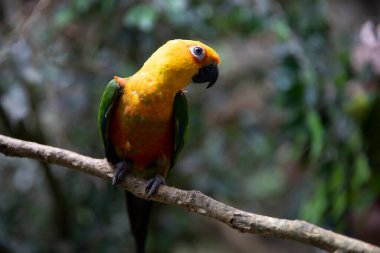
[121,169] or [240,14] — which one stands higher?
[240,14]

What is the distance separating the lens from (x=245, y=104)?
14.2ft

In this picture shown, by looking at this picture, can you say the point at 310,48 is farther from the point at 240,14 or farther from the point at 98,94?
the point at 98,94

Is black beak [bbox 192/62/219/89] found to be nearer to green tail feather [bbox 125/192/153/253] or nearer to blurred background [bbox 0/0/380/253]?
green tail feather [bbox 125/192/153/253]

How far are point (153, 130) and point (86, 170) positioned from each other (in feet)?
1.09

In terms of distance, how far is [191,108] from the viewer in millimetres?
3178

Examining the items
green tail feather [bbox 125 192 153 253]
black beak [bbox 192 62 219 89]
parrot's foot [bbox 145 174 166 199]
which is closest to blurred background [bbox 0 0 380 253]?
green tail feather [bbox 125 192 153 253]

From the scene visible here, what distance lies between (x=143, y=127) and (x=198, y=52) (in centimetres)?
36

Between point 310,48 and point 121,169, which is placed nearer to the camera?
point 121,169

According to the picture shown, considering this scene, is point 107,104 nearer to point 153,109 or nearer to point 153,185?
point 153,109

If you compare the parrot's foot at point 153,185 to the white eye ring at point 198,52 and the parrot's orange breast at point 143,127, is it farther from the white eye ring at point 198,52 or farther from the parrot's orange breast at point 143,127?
the white eye ring at point 198,52

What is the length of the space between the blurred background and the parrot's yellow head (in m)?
0.71

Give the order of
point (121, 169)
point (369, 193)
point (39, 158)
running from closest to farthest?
point (39, 158) < point (121, 169) < point (369, 193)

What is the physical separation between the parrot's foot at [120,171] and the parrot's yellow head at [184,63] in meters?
0.38

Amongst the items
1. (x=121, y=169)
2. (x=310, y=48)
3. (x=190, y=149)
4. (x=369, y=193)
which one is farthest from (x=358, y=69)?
(x=121, y=169)
